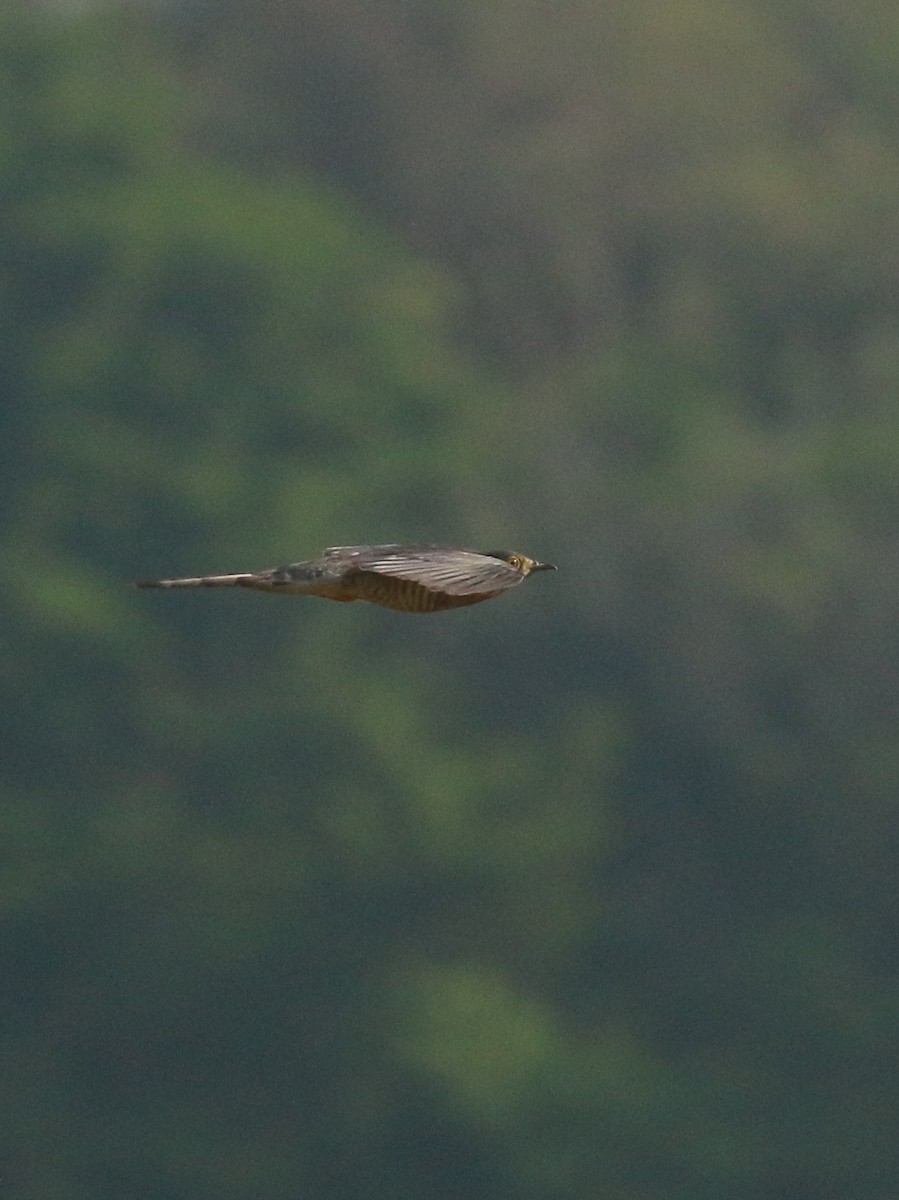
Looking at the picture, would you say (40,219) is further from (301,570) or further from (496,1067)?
(301,570)

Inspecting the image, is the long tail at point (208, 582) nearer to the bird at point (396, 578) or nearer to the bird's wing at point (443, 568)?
the bird at point (396, 578)

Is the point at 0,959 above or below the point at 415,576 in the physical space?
above

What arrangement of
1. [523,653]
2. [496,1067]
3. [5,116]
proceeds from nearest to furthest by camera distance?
[496,1067]
[523,653]
[5,116]

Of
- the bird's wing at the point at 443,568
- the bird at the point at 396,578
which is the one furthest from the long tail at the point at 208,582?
the bird's wing at the point at 443,568

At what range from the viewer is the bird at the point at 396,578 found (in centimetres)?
584

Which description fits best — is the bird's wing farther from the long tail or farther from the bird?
the long tail

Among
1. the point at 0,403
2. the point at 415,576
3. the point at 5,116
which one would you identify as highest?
the point at 5,116

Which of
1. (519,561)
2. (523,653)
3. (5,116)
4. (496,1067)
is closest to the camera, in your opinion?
(519,561)

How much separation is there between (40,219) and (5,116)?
7.53 ft

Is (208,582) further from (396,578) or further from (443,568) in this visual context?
(443,568)

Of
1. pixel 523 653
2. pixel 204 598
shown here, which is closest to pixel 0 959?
pixel 204 598

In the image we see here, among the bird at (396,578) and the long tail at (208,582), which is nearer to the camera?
the long tail at (208,582)

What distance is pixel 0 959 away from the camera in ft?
114

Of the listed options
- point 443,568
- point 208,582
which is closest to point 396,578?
point 443,568
